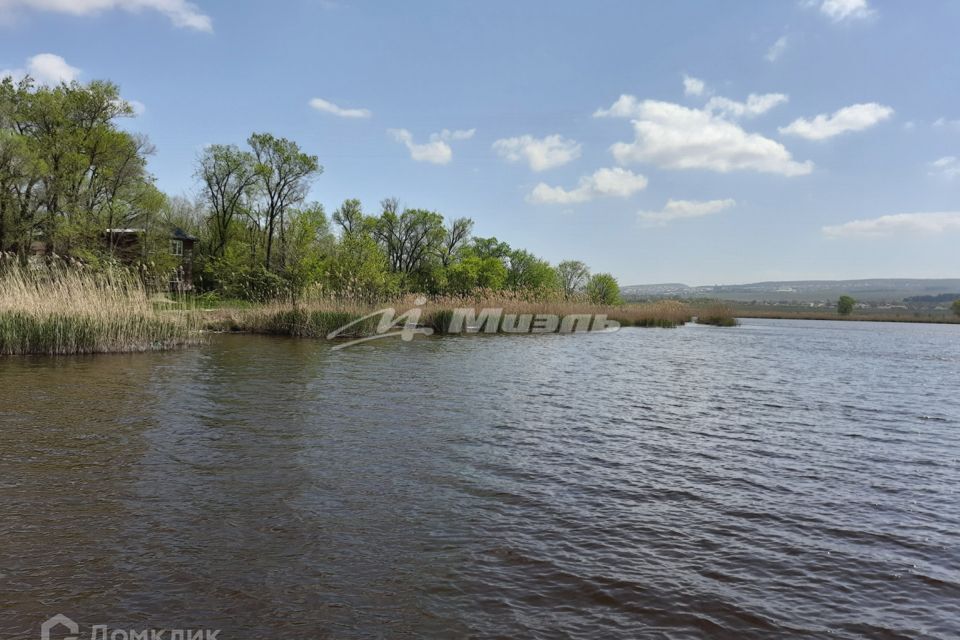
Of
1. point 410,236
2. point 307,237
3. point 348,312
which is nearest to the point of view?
point 348,312

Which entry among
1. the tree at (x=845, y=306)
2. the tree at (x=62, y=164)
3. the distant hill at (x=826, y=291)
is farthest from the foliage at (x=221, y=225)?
the distant hill at (x=826, y=291)

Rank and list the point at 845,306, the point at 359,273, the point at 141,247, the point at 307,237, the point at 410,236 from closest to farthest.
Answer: the point at 359,273 → the point at 141,247 → the point at 307,237 → the point at 410,236 → the point at 845,306

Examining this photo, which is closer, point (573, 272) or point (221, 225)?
point (221, 225)

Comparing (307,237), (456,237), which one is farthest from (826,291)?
(307,237)

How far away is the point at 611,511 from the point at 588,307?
103ft

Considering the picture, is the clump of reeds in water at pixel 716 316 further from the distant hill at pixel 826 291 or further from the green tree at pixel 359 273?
the distant hill at pixel 826 291

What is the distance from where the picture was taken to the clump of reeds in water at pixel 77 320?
603 inches

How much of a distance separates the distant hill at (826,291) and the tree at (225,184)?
245 ft

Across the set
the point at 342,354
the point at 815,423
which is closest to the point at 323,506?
the point at 815,423

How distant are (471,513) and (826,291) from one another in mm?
185102

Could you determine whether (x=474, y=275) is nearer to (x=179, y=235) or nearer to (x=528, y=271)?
(x=528, y=271)

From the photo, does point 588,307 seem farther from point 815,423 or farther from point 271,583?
point 271,583

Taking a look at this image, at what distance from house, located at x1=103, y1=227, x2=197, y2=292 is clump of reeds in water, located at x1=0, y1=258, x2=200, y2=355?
7765 millimetres

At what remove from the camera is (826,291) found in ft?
532
